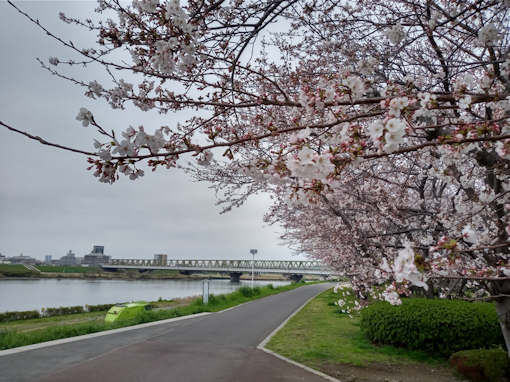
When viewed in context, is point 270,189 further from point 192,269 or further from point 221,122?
point 192,269

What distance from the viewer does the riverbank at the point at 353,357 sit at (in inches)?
240

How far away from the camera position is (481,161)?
392 cm

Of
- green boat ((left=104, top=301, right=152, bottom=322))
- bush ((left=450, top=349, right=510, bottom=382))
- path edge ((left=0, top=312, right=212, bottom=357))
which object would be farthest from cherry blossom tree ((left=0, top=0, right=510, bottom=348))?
green boat ((left=104, top=301, right=152, bottom=322))

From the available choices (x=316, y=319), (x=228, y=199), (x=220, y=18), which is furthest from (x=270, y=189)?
(x=316, y=319)

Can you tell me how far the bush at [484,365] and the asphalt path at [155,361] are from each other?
271cm

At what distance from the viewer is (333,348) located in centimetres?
779

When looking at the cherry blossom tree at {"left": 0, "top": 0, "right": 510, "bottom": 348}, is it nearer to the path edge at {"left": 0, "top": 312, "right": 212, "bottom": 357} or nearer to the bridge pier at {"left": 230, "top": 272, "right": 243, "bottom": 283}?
the path edge at {"left": 0, "top": 312, "right": 212, "bottom": 357}

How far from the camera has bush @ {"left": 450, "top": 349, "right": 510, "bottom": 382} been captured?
570 cm

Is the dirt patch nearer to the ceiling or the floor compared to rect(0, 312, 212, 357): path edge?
nearer to the floor

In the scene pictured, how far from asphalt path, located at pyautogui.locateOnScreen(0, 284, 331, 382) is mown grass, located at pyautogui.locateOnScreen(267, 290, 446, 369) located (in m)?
0.63

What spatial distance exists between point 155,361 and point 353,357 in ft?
13.2

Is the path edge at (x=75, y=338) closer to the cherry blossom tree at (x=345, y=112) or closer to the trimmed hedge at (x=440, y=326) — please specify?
the cherry blossom tree at (x=345, y=112)

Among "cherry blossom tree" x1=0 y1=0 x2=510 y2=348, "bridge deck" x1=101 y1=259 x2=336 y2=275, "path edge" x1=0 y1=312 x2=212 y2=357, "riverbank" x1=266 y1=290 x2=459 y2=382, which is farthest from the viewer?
"bridge deck" x1=101 y1=259 x2=336 y2=275

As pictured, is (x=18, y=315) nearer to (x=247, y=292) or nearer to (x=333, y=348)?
(x=247, y=292)
